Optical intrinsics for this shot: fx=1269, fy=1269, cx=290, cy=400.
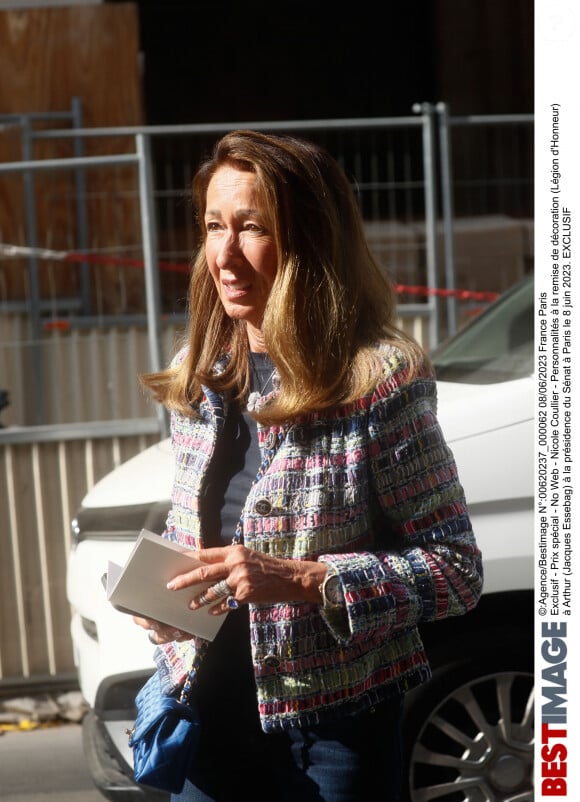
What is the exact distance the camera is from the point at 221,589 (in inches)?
77.9

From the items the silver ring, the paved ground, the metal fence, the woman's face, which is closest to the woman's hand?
the silver ring

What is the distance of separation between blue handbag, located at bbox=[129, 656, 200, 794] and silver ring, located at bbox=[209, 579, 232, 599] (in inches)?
8.5

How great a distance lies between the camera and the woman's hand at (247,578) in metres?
1.95

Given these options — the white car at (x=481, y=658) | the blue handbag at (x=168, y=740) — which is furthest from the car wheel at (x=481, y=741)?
the blue handbag at (x=168, y=740)

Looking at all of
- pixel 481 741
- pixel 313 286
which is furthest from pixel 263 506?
pixel 481 741

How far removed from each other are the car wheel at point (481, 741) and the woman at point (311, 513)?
3.89 feet

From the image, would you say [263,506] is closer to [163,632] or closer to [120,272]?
[163,632]

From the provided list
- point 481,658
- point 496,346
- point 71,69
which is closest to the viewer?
point 481,658

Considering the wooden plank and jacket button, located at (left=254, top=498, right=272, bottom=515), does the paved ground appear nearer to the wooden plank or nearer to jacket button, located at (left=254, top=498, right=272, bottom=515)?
jacket button, located at (left=254, top=498, right=272, bottom=515)

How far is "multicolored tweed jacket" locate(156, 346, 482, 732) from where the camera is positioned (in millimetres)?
2027

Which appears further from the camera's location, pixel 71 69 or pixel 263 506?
pixel 71 69

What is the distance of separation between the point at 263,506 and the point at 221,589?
152 millimetres

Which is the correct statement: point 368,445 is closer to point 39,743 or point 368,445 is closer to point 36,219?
point 39,743

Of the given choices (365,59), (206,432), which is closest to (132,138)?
(365,59)
